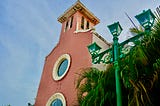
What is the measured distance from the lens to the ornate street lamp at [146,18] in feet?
14.7

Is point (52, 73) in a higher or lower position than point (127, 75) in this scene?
higher

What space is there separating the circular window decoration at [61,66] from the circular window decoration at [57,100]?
88 cm

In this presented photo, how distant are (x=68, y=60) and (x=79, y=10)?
403cm

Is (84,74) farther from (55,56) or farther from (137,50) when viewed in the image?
(55,56)

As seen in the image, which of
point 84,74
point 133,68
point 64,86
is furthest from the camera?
point 64,86

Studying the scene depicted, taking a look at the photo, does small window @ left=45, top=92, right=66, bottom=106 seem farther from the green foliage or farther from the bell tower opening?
the green foliage

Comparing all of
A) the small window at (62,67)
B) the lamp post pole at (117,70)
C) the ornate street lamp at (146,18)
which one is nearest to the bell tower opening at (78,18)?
the small window at (62,67)

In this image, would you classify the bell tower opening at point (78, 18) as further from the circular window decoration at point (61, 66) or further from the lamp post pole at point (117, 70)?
the lamp post pole at point (117, 70)

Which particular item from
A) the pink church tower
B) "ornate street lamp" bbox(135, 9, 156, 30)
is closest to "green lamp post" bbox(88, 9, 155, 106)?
"ornate street lamp" bbox(135, 9, 156, 30)

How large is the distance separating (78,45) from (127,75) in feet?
23.0

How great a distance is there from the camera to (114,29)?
199 inches

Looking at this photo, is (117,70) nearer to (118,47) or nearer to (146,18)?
(118,47)

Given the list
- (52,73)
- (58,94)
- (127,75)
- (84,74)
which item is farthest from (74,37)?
(127,75)

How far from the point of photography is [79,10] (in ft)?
46.2
